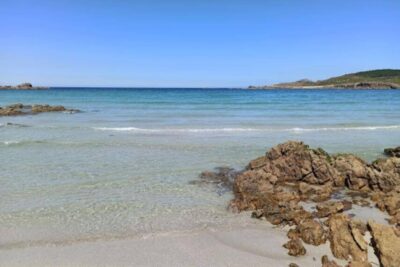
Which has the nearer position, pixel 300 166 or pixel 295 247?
pixel 295 247

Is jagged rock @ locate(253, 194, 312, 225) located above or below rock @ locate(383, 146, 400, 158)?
below

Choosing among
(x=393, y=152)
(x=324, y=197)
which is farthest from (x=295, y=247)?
(x=393, y=152)

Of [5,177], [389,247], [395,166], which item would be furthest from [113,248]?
[395,166]

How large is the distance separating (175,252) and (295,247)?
2450 millimetres

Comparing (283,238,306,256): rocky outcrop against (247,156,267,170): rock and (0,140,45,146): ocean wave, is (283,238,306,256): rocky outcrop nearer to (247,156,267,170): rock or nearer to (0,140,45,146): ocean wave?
(247,156,267,170): rock

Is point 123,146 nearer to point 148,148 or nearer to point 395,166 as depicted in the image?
point 148,148

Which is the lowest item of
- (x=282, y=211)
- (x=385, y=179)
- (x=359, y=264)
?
(x=359, y=264)

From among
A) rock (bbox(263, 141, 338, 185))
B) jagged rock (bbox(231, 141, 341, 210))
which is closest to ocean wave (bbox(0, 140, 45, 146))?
jagged rock (bbox(231, 141, 341, 210))

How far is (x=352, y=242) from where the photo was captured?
796 centimetres

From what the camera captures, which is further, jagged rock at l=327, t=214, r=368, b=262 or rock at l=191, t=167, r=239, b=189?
rock at l=191, t=167, r=239, b=189

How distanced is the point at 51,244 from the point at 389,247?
681 centimetres

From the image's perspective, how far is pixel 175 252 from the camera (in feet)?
26.3

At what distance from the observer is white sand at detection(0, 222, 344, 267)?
24.9 ft

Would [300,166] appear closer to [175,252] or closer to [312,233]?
[312,233]
